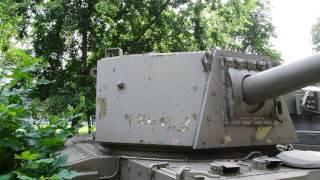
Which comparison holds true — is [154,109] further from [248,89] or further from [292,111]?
[292,111]

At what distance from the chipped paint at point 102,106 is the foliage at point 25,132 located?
2002mm

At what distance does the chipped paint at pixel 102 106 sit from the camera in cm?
563

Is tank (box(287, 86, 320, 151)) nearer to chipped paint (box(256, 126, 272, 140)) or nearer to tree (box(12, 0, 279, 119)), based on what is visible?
chipped paint (box(256, 126, 272, 140))

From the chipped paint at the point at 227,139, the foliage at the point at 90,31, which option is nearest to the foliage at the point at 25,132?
the chipped paint at the point at 227,139

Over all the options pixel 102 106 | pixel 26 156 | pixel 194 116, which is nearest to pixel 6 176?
pixel 26 156

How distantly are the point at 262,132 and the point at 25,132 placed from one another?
2993 mm

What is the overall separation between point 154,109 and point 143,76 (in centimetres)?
40

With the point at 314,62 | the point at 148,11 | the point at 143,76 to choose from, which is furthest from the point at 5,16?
the point at 314,62

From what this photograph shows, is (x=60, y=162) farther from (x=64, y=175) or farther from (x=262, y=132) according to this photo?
(x=262, y=132)

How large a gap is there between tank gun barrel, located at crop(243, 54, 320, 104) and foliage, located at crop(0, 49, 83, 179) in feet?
7.19

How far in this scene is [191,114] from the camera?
4992mm

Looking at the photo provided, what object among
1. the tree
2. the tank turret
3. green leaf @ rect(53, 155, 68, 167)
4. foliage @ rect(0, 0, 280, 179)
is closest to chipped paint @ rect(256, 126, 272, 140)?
the tank turret

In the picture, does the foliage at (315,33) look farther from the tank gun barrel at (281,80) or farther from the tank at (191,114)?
the tank gun barrel at (281,80)

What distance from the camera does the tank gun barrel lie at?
4.50 meters
